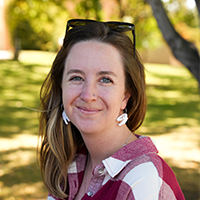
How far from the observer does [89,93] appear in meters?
1.92

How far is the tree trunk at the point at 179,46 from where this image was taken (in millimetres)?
3873

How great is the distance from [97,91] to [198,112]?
36.1 ft

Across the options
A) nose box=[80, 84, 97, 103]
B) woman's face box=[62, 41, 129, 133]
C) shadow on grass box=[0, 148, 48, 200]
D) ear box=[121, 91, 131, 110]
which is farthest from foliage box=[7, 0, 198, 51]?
nose box=[80, 84, 97, 103]

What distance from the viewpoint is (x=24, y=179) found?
553cm

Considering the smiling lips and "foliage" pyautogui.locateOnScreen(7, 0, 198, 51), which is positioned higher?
the smiling lips

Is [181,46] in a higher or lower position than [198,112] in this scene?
higher

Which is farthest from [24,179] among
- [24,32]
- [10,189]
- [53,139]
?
[24,32]

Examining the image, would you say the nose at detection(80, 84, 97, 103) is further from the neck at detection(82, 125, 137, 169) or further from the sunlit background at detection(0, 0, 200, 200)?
the sunlit background at detection(0, 0, 200, 200)

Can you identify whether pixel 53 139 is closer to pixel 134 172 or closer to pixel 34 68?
pixel 134 172

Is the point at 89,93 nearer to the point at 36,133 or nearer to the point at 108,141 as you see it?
the point at 108,141

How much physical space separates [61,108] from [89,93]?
1.93 ft

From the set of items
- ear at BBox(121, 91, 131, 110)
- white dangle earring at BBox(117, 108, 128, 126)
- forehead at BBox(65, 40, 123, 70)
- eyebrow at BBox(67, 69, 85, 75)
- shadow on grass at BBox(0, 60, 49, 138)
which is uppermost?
forehead at BBox(65, 40, 123, 70)

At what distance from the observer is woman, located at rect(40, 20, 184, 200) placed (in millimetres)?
1736

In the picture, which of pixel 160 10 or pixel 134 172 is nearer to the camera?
pixel 134 172
